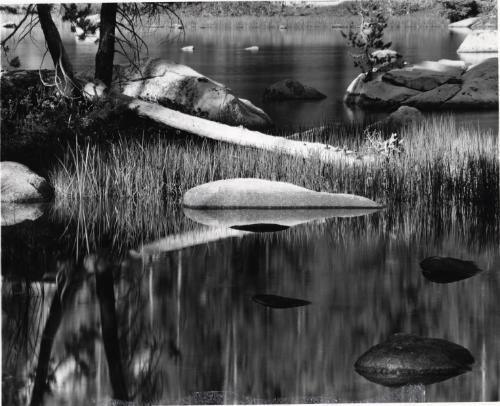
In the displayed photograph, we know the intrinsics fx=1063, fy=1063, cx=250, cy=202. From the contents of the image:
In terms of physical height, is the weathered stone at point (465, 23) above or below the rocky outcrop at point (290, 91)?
above

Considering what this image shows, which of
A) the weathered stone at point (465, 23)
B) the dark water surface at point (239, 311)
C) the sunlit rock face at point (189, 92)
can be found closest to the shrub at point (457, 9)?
the weathered stone at point (465, 23)

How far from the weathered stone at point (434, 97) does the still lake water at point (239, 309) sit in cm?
683

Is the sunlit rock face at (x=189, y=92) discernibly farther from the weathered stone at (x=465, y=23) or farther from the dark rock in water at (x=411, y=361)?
the dark rock in water at (x=411, y=361)

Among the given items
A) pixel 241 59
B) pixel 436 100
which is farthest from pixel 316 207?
pixel 241 59

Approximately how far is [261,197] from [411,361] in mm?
3988

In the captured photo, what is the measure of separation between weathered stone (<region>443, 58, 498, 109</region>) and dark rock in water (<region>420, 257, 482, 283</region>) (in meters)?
8.03

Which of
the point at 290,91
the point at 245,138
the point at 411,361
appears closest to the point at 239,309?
the point at 411,361

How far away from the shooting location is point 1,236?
8.29 m

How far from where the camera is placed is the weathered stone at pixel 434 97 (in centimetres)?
1580

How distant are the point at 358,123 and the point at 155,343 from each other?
775cm

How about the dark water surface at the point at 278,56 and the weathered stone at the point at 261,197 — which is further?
the dark water surface at the point at 278,56

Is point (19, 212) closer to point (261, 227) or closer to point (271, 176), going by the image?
point (261, 227)

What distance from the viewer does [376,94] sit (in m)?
16.6

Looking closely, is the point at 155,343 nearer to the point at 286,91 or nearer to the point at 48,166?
the point at 48,166
